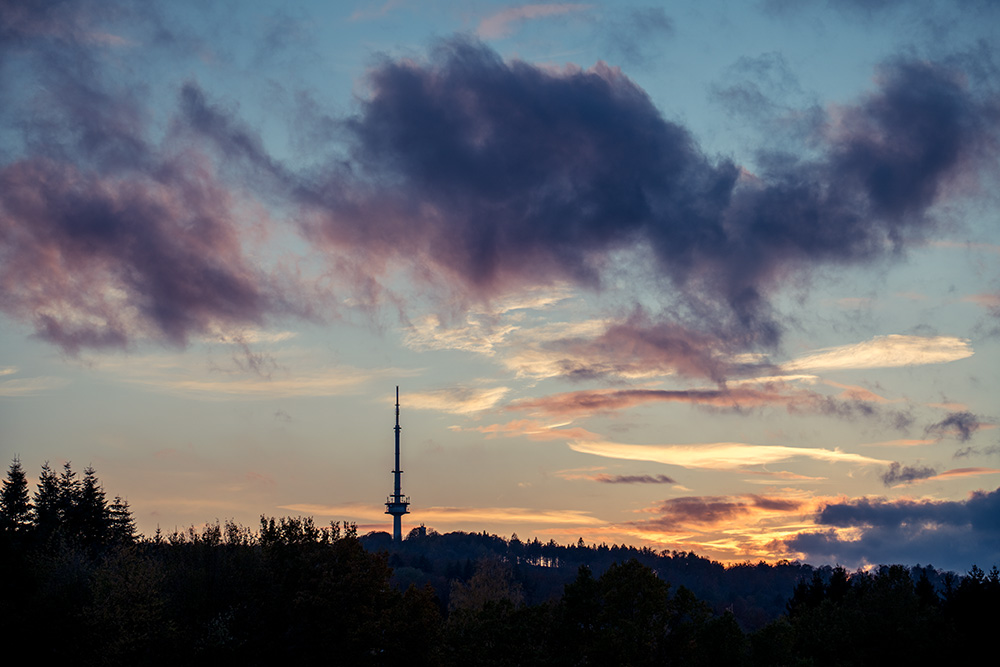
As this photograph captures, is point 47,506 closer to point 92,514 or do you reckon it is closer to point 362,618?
point 92,514

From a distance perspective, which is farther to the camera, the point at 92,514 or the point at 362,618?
the point at 92,514

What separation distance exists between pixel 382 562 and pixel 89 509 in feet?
182

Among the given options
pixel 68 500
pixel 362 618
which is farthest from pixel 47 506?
pixel 362 618

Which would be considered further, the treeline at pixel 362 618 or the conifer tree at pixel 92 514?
the conifer tree at pixel 92 514

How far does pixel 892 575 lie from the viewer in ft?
286

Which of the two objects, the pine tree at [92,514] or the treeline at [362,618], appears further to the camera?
the pine tree at [92,514]

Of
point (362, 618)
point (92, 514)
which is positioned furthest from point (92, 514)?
point (362, 618)

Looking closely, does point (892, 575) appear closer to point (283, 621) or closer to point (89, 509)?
point (283, 621)

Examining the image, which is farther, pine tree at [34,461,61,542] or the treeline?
pine tree at [34,461,61,542]

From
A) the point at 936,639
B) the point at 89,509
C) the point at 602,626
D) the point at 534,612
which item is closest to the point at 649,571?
the point at 602,626

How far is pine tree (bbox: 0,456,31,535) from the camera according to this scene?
350 ft

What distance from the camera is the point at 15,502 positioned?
109 meters

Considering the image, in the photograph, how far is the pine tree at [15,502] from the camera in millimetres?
106625

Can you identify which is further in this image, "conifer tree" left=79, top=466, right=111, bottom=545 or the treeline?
"conifer tree" left=79, top=466, right=111, bottom=545
